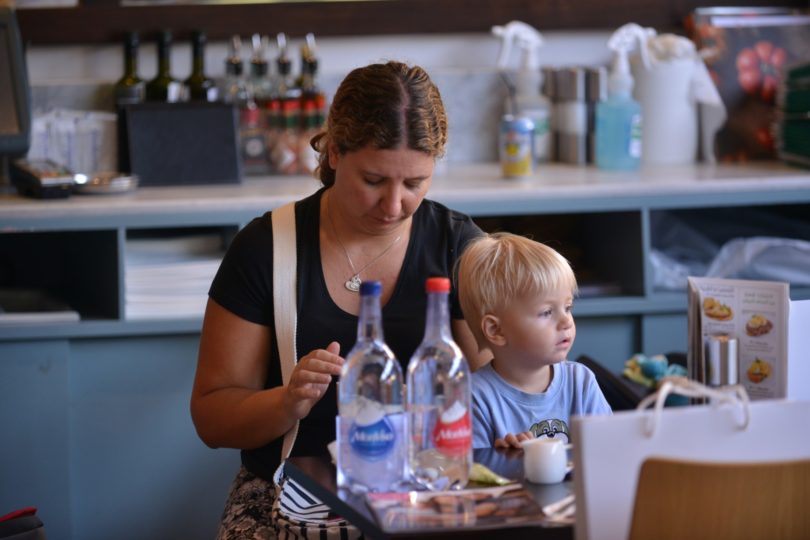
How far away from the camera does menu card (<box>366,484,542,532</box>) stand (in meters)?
1.32

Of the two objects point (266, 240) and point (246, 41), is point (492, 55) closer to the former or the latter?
point (246, 41)

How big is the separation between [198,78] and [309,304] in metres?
1.49

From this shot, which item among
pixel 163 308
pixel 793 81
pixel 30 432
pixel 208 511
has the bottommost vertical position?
pixel 208 511

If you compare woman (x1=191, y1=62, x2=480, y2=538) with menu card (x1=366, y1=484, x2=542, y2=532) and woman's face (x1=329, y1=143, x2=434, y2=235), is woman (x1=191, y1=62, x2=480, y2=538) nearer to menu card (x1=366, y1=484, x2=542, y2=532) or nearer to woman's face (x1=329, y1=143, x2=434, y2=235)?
woman's face (x1=329, y1=143, x2=434, y2=235)

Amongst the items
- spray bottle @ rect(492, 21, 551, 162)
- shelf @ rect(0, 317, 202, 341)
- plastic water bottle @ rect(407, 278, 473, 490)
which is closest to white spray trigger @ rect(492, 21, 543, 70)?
spray bottle @ rect(492, 21, 551, 162)

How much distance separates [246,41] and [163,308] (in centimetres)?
99

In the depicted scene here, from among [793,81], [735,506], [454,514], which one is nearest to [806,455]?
[735,506]

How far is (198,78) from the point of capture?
3.28 m

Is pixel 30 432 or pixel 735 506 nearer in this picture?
pixel 735 506

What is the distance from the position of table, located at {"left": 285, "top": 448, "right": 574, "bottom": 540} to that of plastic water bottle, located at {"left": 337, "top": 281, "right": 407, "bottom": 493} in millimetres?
33

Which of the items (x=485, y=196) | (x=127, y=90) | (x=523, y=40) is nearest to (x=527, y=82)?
(x=523, y=40)

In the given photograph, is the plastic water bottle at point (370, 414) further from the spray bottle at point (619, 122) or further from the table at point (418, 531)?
the spray bottle at point (619, 122)

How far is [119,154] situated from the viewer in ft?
10.5

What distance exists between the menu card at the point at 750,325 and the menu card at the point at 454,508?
1.21ft
